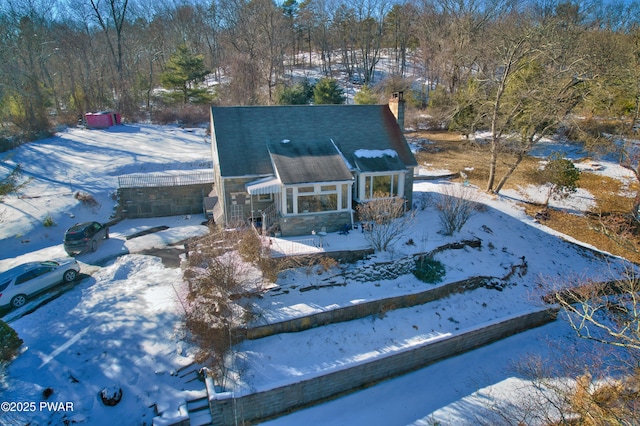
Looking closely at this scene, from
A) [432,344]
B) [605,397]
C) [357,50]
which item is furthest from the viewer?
[357,50]

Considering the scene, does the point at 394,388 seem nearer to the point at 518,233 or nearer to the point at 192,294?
the point at 192,294

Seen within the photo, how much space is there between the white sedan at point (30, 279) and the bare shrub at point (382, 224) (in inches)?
510

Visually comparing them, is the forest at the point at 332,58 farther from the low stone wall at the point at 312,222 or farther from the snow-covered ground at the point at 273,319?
the low stone wall at the point at 312,222

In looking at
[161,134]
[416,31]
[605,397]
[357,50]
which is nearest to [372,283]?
[605,397]

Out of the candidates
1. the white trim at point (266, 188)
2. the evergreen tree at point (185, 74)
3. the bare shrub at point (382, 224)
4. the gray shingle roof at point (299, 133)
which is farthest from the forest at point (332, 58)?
the white trim at point (266, 188)

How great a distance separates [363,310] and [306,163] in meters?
7.54

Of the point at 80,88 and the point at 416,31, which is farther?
the point at 416,31

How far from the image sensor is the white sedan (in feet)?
44.9

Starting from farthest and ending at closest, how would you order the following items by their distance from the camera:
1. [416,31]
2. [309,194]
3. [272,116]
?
[416,31], [272,116], [309,194]

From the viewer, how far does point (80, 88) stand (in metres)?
43.6

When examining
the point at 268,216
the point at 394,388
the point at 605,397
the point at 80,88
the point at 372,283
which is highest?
the point at 80,88

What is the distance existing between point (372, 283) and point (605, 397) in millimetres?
7944

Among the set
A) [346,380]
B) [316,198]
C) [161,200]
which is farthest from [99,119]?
[346,380]

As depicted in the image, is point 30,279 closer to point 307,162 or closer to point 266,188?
point 266,188
